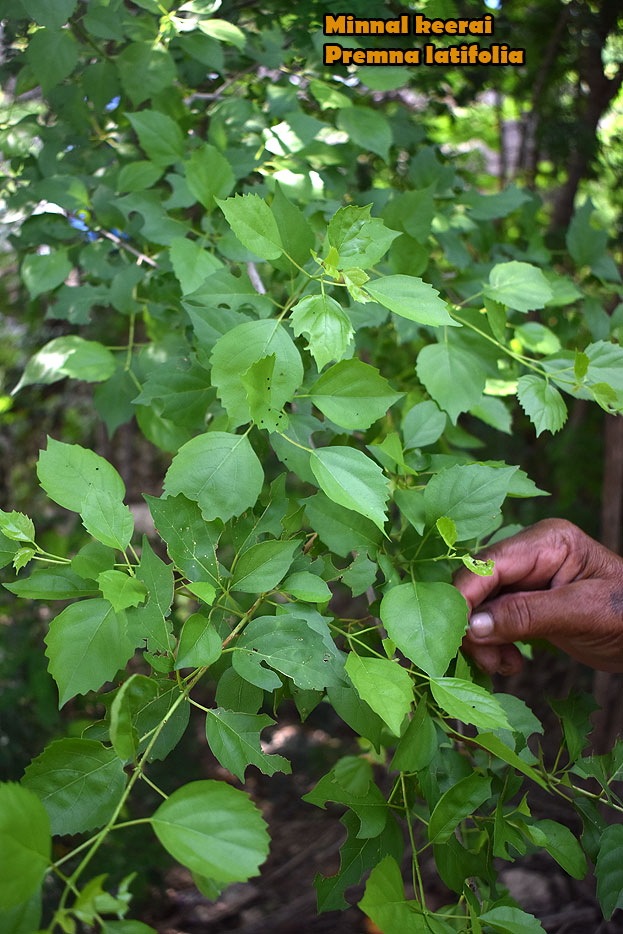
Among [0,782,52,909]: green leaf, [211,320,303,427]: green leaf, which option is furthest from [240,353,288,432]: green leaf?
[0,782,52,909]: green leaf

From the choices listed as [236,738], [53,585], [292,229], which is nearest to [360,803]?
[236,738]

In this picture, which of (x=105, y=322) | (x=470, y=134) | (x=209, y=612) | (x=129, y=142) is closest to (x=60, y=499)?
(x=209, y=612)

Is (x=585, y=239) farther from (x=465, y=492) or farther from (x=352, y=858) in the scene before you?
(x=352, y=858)

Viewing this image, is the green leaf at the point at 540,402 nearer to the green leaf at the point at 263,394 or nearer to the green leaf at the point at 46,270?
the green leaf at the point at 263,394

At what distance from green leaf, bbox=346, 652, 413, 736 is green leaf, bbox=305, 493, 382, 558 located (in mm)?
136

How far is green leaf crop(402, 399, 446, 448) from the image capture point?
0.88 metres

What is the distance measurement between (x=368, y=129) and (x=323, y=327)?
637 mm

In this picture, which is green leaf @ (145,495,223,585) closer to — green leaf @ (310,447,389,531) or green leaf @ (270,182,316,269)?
green leaf @ (310,447,389,531)

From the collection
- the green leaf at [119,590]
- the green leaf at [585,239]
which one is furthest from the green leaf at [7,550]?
the green leaf at [585,239]

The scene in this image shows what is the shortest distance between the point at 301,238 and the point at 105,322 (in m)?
1.58

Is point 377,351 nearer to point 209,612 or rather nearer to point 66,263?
point 66,263

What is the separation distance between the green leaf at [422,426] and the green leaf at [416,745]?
0.32 m

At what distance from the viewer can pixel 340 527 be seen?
2.52 ft

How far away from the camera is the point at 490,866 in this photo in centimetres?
78
